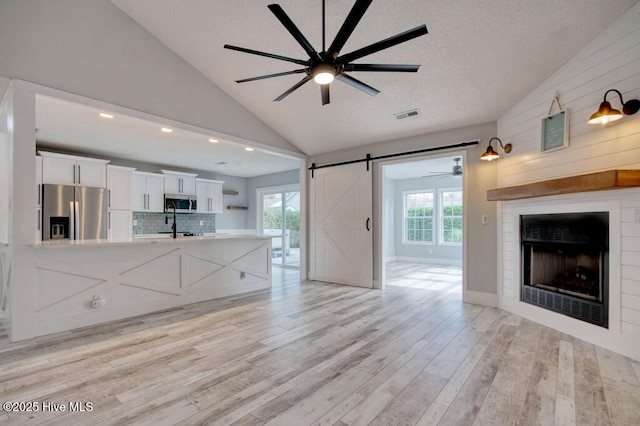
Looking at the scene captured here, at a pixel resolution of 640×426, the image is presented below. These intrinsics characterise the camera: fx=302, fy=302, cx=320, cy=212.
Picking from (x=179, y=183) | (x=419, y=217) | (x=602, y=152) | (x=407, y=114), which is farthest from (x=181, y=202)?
(x=602, y=152)

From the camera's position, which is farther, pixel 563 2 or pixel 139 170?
pixel 139 170

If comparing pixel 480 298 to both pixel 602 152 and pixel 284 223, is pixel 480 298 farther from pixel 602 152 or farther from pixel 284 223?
pixel 284 223

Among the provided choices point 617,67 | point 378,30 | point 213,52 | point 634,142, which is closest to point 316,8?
point 378,30

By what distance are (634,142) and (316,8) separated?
10.5 feet

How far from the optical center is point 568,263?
11.4 feet

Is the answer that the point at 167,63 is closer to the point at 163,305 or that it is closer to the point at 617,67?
the point at 163,305

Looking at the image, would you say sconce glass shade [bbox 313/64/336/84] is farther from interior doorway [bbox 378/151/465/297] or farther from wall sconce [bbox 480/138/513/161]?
interior doorway [bbox 378/151/465/297]

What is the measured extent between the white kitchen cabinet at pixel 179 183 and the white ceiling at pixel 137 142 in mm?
279

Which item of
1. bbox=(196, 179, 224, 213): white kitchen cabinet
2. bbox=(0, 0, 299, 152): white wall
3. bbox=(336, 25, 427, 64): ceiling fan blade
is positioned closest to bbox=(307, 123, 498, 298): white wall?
bbox=(336, 25, 427, 64): ceiling fan blade

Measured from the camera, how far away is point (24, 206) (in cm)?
296

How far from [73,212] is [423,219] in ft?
27.9

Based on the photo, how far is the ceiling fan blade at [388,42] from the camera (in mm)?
1987

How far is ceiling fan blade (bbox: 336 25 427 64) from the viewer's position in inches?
78.2

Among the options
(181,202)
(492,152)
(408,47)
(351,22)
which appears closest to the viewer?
(351,22)
